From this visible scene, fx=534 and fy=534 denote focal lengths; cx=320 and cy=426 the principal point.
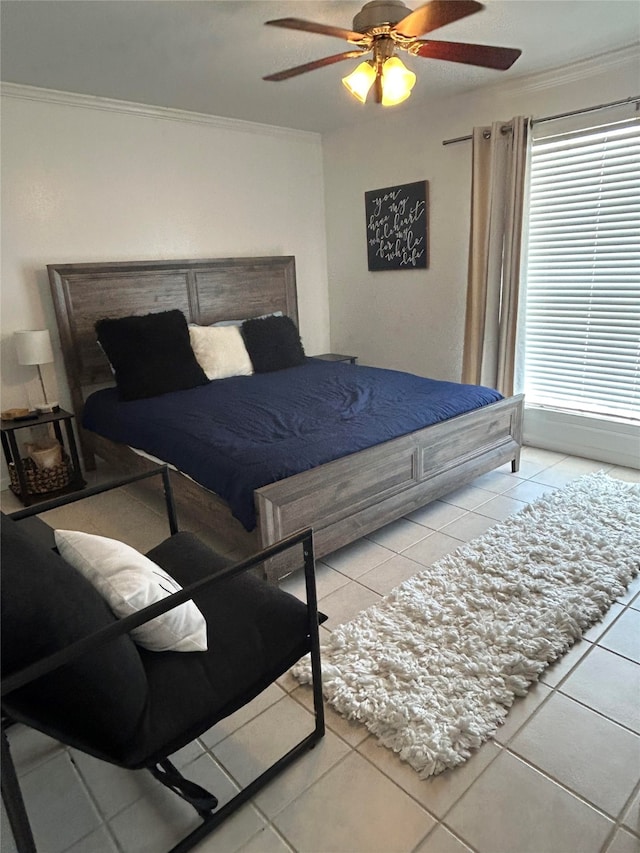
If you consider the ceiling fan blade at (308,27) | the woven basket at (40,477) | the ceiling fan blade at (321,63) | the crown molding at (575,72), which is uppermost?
the crown molding at (575,72)

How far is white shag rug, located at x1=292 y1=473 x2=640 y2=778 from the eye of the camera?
5.26 ft

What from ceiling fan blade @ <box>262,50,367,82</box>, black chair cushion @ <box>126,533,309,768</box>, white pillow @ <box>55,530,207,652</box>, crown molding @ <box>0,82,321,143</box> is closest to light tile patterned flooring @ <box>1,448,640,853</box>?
black chair cushion @ <box>126,533,309,768</box>

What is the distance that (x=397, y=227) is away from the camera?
430 centimetres

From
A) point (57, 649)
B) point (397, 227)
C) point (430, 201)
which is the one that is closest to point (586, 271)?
point (430, 201)

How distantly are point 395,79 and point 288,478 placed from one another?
1774mm

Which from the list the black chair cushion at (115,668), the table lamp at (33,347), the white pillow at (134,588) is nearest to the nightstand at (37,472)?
the table lamp at (33,347)

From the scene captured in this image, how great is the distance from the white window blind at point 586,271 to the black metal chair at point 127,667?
9.44 feet

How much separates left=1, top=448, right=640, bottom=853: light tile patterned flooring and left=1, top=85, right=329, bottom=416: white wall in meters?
2.71

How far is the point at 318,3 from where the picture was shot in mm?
2336

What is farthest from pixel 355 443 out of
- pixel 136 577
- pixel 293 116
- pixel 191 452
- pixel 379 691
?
pixel 293 116

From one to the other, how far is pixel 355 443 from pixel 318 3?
1946 millimetres

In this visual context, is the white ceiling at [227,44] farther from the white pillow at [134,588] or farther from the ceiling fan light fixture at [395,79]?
the white pillow at [134,588]

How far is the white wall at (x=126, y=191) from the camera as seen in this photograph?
3281 mm

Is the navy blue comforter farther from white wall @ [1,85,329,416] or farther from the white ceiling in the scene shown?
the white ceiling
